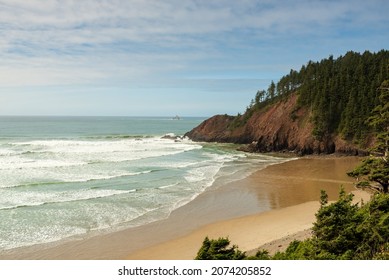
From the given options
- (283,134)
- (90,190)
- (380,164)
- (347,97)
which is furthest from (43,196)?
(347,97)

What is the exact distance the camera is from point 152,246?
617 inches

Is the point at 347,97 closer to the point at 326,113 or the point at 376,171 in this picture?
the point at 326,113

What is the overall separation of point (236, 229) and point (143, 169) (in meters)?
18.7

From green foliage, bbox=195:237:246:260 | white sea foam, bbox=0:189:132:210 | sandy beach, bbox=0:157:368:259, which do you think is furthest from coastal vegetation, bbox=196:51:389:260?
white sea foam, bbox=0:189:132:210

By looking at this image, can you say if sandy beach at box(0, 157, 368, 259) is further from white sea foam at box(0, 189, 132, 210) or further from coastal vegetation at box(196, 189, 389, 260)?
white sea foam at box(0, 189, 132, 210)

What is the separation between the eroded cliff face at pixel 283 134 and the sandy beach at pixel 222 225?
20442 mm

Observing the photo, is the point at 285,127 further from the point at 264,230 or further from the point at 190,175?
the point at 264,230

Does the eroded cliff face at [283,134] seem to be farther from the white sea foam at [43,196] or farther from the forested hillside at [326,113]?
the white sea foam at [43,196]

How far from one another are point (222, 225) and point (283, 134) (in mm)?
39780

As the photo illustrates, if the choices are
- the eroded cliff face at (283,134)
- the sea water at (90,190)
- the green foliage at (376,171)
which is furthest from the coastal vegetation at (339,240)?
the eroded cliff face at (283,134)

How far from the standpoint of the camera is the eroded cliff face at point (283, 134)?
5072 centimetres

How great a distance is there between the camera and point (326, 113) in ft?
174

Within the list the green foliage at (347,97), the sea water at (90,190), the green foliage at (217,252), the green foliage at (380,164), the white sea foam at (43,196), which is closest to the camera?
the green foliage at (217,252)

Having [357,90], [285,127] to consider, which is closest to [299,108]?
[285,127]
